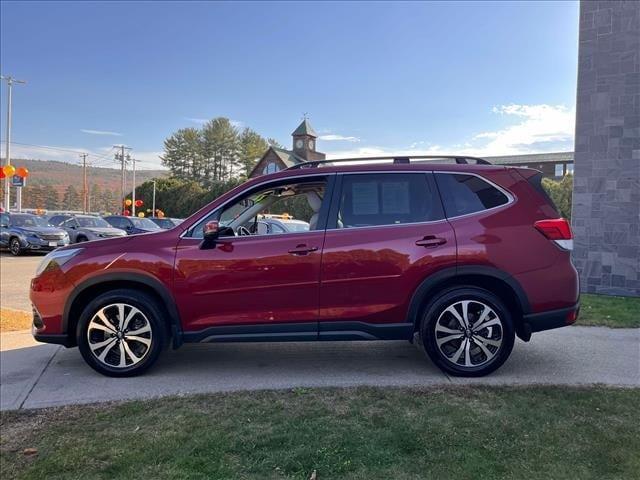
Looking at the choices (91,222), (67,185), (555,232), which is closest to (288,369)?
(555,232)

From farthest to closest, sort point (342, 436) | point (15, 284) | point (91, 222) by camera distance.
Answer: point (91, 222) → point (15, 284) → point (342, 436)

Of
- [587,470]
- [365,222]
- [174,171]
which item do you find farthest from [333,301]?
[174,171]

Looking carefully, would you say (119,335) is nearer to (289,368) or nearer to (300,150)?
(289,368)

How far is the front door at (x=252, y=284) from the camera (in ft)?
14.1

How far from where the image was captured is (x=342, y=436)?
10.4 feet

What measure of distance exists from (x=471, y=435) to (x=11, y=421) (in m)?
3.24

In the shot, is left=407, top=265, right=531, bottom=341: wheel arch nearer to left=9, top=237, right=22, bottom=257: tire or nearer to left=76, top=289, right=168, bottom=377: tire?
left=76, top=289, right=168, bottom=377: tire

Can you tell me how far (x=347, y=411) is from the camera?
3596 millimetres

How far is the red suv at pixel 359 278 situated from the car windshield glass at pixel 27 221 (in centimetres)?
1922

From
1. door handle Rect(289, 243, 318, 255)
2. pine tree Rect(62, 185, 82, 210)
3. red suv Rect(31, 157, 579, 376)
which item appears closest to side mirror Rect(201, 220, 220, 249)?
red suv Rect(31, 157, 579, 376)

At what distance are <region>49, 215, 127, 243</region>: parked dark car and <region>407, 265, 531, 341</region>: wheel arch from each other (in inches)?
733

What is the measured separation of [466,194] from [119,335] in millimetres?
3347

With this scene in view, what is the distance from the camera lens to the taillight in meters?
4.32

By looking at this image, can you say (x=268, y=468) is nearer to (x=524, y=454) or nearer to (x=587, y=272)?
(x=524, y=454)
